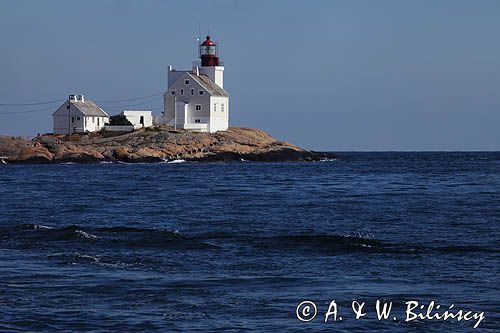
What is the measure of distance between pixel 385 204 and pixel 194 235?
15757 mm

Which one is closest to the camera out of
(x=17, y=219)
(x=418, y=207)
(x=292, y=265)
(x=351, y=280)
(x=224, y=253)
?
(x=351, y=280)

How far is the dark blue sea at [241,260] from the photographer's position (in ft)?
58.7

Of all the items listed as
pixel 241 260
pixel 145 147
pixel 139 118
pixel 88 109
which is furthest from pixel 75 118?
pixel 241 260

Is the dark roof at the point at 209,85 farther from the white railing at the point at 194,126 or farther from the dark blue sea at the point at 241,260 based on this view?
the dark blue sea at the point at 241,260

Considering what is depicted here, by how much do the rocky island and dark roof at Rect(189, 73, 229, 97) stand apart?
4514mm

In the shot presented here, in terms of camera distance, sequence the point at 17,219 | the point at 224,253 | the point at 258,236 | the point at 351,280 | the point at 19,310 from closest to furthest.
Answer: the point at 19,310 → the point at 351,280 → the point at 224,253 → the point at 258,236 → the point at 17,219

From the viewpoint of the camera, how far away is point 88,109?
10725cm

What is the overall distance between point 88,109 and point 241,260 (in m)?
84.6

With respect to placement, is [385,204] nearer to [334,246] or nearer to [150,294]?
[334,246]

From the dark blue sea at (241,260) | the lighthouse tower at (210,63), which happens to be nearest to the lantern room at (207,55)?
the lighthouse tower at (210,63)

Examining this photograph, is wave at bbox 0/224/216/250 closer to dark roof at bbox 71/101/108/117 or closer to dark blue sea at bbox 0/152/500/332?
dark blue sea at bbox 0/152/500/332

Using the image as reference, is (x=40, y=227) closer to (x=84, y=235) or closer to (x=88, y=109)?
(x=84, y=235)

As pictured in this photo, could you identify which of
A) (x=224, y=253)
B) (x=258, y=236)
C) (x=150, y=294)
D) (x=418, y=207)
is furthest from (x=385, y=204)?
(x=150, y=294)

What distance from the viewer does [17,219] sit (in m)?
36.7
